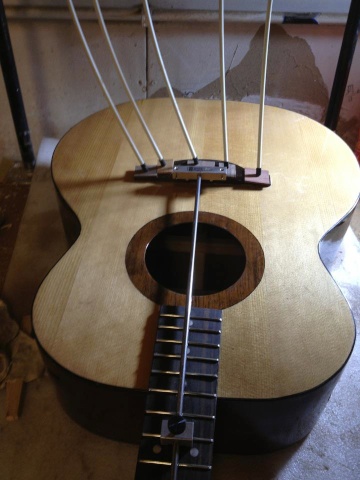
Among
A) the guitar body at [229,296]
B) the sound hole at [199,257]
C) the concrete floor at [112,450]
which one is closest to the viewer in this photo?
the guitar body at [229,296]

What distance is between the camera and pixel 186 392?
88cm

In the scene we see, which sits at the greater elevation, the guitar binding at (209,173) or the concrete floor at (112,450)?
the guitar binding at (209,173)

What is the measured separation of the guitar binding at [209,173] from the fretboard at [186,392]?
44 centimetres

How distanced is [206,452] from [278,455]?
38cm

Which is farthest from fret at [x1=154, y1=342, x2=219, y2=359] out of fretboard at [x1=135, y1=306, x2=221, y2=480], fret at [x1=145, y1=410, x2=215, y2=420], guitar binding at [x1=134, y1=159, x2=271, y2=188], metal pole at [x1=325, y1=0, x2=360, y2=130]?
metal pole at [x1=325, y1=0, x2=360, y2=130]

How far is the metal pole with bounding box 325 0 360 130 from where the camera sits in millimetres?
1615

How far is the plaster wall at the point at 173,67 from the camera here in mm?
1850

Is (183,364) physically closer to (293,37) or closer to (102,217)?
(102,217)

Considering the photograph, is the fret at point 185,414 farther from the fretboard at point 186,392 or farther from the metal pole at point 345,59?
the metal pole at point 345,59

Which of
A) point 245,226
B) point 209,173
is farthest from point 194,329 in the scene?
point 209,173

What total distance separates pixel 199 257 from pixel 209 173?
0.80ft

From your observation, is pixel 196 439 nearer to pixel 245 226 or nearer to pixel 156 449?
pixel 156 449

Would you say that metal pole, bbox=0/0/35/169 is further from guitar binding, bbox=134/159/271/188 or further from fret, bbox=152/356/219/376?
fret, bbox=152/356/219/376

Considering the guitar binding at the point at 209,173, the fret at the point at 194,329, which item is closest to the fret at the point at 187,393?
the fret at the point at 194,329
